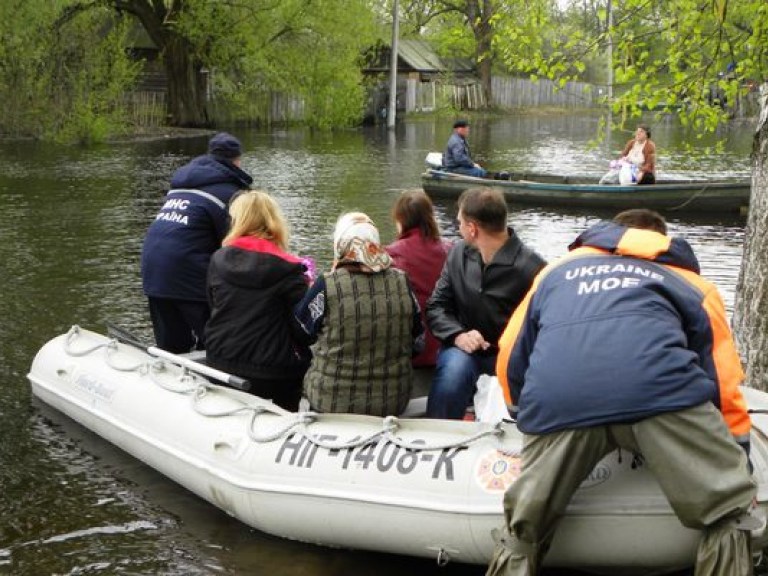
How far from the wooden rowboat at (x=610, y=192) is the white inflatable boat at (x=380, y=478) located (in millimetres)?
11480

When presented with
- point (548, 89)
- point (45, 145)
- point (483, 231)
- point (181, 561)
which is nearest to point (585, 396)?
point (483, 231)

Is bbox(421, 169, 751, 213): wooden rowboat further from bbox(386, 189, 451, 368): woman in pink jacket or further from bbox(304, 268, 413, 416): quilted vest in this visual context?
bbox(304, 268, 413, 416): quilted vest

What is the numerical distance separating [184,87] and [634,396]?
112ft

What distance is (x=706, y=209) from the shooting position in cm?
1689

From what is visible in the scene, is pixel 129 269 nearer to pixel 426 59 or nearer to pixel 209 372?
pixel 209 372

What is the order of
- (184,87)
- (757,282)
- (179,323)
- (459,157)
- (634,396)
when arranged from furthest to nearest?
(184,87) < (459,157) < (179,323) < (757,282) < (634,396)

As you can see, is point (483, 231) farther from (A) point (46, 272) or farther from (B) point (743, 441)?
(A) point (46, 272)

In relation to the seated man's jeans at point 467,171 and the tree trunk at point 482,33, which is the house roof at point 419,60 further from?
the seated man's jeans at point 467,171

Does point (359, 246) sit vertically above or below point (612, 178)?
above

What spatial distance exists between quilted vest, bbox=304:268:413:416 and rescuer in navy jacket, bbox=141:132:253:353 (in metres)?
1.78

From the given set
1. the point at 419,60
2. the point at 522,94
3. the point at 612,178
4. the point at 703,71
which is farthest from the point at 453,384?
the point at 522,94

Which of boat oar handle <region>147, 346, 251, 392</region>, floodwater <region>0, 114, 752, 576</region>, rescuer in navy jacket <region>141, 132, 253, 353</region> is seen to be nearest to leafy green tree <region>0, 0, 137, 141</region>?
floodwater <region>0, 114, 752, 576</region>

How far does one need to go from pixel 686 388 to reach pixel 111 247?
10997 mm

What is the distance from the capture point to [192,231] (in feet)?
23.2
